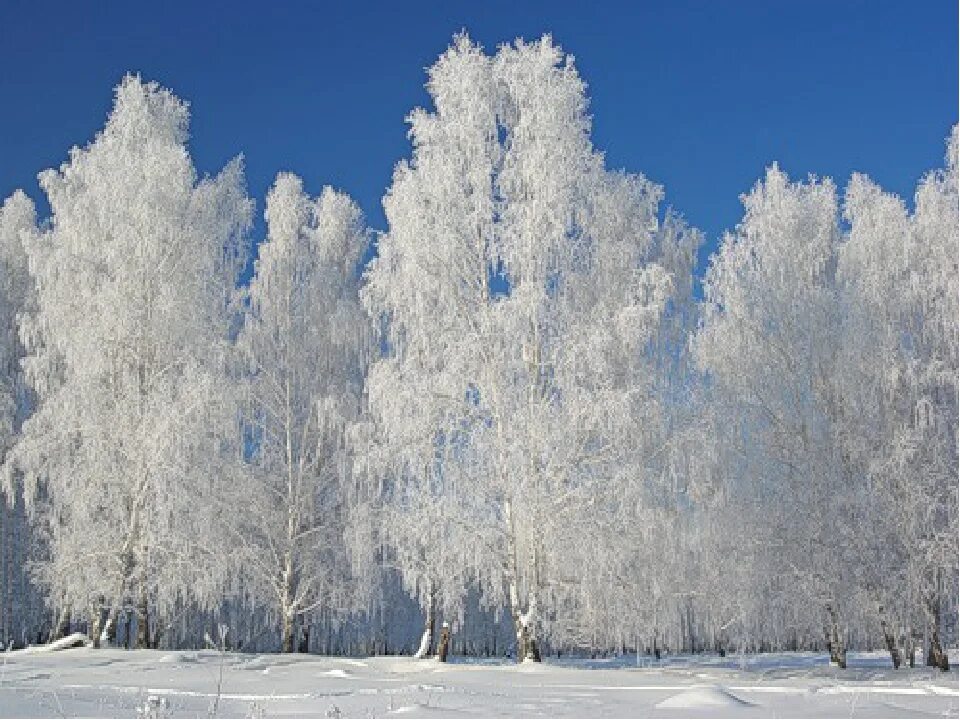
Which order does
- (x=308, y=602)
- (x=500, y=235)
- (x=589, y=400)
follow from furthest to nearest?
(x=308, y=602)
(x=500, y=235)
(x=589, y=400)

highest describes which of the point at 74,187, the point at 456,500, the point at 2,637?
the point at 74,187

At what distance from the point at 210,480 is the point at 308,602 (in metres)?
4.40

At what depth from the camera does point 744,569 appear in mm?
18484

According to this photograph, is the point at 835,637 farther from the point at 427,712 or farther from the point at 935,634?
the point at 427,712

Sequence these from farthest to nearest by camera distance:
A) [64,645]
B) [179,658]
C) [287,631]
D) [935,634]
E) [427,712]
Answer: [287,631]
[935,634]
[64,645]
[179,658]
[427,712]

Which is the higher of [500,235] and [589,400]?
[500,235]

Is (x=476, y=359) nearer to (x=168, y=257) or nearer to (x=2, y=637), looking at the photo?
(x=168, y=257)

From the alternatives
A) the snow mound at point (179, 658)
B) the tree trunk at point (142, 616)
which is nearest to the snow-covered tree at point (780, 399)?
the snow mound at point (179, 658)

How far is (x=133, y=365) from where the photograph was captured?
1947 cm

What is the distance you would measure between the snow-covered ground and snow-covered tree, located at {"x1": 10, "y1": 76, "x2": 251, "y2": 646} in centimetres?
388

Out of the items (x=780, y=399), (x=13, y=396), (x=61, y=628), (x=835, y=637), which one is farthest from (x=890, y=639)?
(x=13, y=396)

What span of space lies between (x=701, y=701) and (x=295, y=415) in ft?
51.8

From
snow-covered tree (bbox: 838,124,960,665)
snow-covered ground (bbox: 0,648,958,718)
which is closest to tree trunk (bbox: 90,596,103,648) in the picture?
snow-covered ground (bbox: 0,648,958,718)

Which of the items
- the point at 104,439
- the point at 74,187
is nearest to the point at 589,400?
the point at 104,439
